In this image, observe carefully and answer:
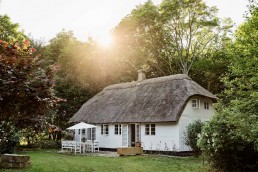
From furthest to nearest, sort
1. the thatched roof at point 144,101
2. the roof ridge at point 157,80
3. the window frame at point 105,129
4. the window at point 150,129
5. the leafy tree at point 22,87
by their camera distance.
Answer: the window frame at point 105,129 → the roof ridge at point 157,80 → the window at point 150,129 → the thatched roof at point 144,101 → the leafy tree at point 22,87

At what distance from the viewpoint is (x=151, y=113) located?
2472 centimetres

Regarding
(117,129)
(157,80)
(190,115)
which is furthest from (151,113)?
(157,80)

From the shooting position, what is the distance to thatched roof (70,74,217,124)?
2412cm

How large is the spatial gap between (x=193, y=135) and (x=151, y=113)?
4161 mm

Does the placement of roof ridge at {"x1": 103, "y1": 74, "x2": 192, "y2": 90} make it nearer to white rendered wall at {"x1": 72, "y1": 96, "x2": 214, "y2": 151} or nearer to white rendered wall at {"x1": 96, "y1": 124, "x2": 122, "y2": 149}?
white rendered wall at {"x1": 72, "y1": 96, "x2": 214, "y2": 151}

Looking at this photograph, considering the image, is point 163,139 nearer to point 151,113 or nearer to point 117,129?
point 151,113

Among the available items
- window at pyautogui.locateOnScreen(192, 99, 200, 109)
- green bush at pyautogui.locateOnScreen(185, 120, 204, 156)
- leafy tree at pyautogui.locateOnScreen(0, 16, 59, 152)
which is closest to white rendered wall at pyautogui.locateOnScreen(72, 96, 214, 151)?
window at pyautogui.locateOnScreen(192, 99, 200, 109)

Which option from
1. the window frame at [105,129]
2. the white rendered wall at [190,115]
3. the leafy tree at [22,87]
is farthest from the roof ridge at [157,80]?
the leafy tree at [22,87]

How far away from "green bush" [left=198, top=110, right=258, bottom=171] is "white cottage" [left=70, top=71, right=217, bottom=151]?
9.37 m

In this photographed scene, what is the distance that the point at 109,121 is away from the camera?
90.2 feet

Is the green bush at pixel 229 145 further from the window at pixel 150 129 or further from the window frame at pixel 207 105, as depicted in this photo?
the window frame at pixel 207 105

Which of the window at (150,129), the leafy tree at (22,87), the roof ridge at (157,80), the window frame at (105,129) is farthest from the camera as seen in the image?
the window frame at (105,129)

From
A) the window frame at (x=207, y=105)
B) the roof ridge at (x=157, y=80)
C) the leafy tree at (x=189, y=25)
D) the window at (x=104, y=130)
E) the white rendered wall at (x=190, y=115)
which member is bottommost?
the window at (x=104, y=130)

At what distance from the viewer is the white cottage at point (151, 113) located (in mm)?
23609
